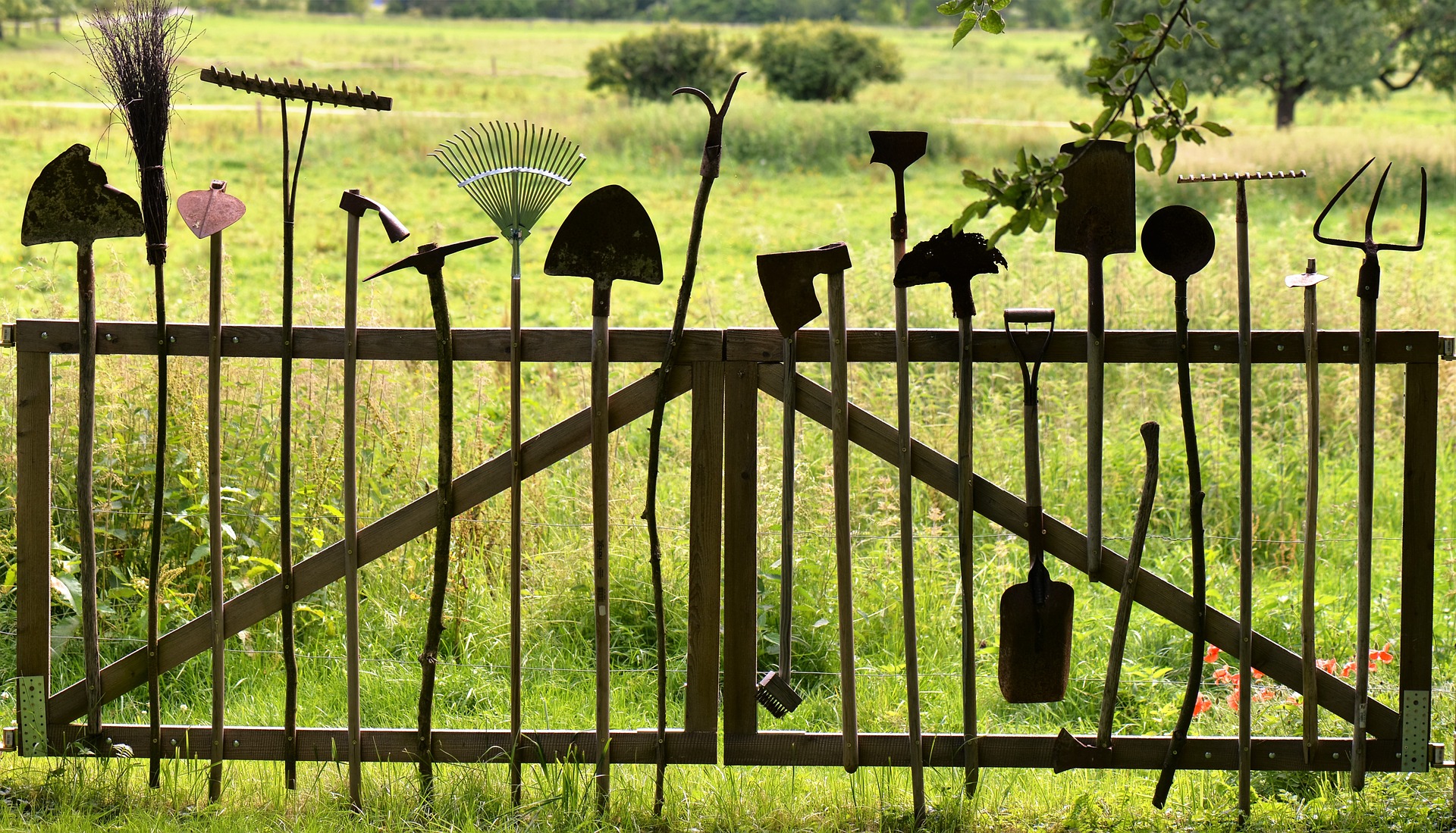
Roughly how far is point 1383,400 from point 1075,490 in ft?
6.47

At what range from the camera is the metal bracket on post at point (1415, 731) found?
10.9 ft

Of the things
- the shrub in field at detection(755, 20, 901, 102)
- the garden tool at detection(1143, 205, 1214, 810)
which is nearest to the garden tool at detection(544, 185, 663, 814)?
the garden tool at detection(1143, 205, 1214, 810)

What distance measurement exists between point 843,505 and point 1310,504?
128cm

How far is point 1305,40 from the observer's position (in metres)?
24.6

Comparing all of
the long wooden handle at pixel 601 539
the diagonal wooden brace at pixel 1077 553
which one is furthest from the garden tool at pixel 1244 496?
the long wooden handle at pixel 601 539

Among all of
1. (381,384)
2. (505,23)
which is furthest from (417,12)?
(381,384)

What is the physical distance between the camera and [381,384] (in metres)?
5.34

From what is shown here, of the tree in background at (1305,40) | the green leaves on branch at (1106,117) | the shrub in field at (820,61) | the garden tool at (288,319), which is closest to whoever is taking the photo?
the green leaves on branch at (1106,117)

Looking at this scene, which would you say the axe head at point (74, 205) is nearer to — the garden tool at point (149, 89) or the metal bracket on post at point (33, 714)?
the garden tool at point (149, 89)

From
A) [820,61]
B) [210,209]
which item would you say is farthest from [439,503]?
[820,61]

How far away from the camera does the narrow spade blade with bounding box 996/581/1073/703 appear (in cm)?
329

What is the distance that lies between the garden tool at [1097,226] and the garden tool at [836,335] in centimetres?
62

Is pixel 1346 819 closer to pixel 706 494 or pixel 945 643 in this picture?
pixel 945 643

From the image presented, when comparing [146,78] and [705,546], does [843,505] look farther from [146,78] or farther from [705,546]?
[146,78]
